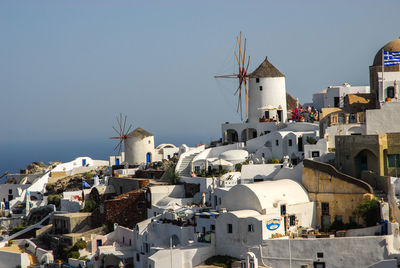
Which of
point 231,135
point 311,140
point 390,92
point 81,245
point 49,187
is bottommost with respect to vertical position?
point 81,245

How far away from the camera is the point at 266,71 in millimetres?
60125

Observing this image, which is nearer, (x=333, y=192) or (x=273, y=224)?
(x=273, y=224)

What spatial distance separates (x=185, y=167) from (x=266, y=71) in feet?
36.3

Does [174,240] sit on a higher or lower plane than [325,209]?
lower

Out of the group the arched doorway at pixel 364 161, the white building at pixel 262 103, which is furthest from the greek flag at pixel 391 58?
the white building at pixel 262 103

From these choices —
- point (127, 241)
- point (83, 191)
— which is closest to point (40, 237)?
point (83, 191)

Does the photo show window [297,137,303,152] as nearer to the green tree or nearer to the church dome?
the church dome

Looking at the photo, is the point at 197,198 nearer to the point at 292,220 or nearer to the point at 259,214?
the point at 259,214

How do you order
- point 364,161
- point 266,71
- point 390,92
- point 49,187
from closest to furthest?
point 364,161 → point 390,92 → point 266,71 → point 49,187

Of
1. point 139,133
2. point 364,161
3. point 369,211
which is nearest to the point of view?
point 369,211

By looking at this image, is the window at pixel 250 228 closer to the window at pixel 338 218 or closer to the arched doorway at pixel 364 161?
the window at pixel 338 218

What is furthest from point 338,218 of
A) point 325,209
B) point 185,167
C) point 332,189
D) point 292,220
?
point 185,167

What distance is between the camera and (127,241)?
4750 centimetres

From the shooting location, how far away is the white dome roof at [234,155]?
52719 mm
